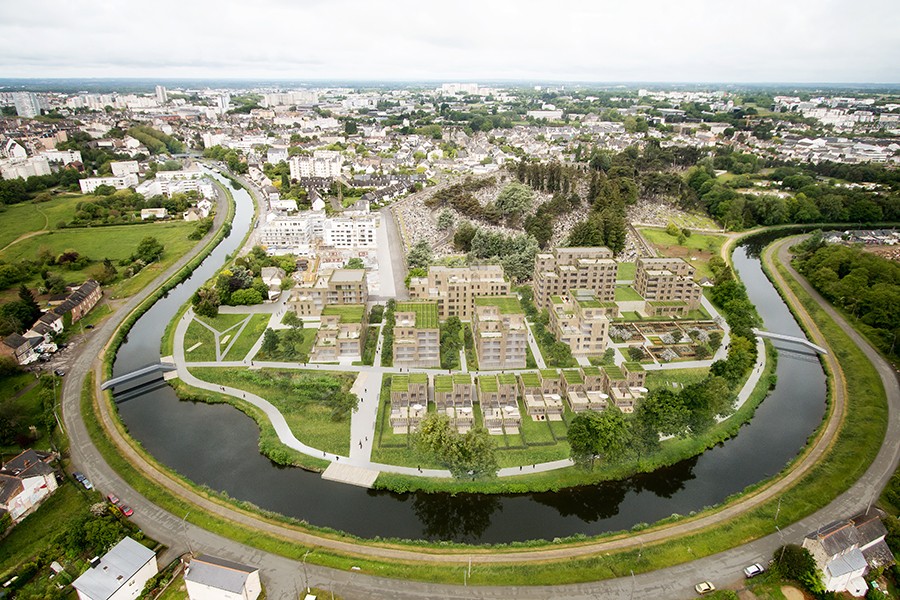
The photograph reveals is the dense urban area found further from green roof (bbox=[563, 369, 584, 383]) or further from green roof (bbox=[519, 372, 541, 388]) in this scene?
green roof (bbox=[519, 372, 541, 388])

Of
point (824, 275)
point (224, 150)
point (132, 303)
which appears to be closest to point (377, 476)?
point (132, 303)

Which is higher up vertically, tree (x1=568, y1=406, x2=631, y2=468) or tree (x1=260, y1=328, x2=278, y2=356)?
tree (x1=568, y1=406, x2=631, y2=468)

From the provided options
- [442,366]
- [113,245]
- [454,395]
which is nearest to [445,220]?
[442,366]

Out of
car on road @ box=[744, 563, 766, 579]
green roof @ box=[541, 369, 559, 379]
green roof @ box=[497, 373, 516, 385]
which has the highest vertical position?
green roof @ box=[541, 369, 559, 379]

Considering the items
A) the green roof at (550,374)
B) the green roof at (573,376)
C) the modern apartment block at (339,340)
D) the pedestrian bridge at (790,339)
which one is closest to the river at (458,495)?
the pedestrian bridge at (790,339)

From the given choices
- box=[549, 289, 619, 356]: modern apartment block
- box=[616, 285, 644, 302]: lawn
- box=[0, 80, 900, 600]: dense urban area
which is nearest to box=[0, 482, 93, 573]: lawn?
box=[0, 80, 900, 600]: dense urban area

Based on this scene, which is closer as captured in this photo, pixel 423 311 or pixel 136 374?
pixel 136 374

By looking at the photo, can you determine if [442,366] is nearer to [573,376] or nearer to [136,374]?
[573,376]
